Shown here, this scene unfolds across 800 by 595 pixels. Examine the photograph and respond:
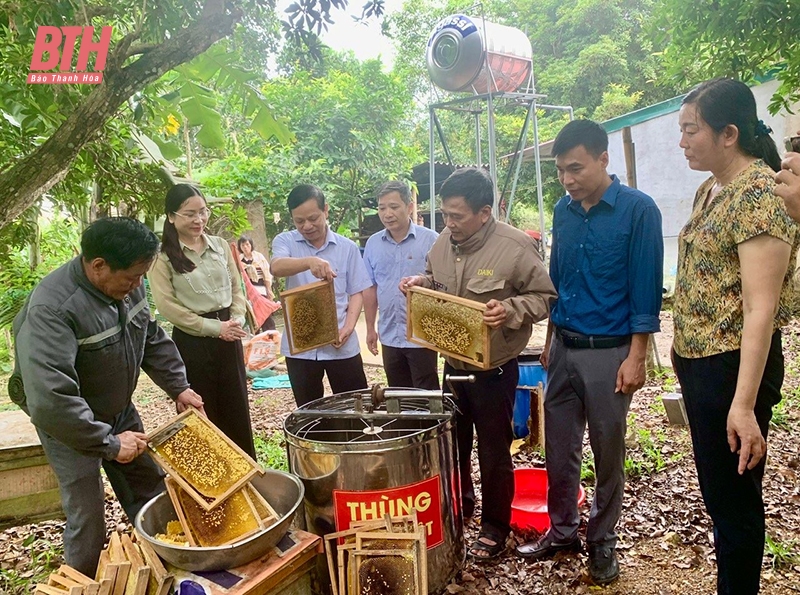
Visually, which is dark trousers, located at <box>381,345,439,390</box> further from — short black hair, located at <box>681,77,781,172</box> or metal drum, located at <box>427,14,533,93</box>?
metal drum, located at <box>427,14,533,93</box>

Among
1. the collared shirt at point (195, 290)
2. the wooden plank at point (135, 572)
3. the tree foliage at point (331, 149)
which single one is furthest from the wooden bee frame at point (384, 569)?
the tree foliage at point (331, 149)

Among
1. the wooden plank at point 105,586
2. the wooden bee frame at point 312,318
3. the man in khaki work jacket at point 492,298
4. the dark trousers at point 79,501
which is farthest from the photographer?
the wooden bee frame at point 312,318

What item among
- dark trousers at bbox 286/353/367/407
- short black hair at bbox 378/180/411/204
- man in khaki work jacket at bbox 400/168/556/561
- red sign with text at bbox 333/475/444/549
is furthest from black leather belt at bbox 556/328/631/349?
short black hair at bbox 378/180/411/204

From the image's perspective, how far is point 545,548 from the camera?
3.20 m

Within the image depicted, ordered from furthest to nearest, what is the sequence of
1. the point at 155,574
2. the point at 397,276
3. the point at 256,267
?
1. the point at 256,267
2. the point at 397,276
3. the point at 155,574

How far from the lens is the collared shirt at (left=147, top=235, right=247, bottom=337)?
3564mm

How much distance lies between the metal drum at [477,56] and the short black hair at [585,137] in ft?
21.9

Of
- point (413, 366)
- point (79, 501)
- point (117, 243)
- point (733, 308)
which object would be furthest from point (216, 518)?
point (733, 308)

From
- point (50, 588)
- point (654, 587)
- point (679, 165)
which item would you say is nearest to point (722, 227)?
point (654, 587)

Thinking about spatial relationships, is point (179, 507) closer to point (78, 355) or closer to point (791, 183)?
point (78, 355)

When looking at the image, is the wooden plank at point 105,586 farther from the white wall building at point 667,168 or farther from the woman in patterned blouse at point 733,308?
the white wall building at point 667,168

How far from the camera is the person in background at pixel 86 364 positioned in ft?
7.70

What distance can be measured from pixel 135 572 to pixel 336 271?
7.33 feet

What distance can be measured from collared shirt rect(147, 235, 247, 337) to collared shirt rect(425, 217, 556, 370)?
1.59 metres
